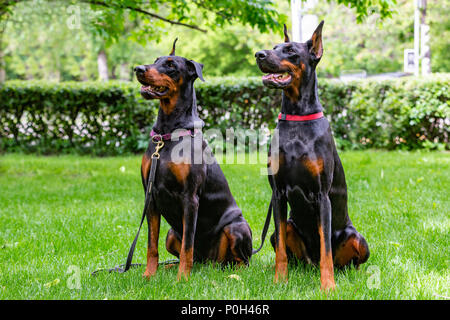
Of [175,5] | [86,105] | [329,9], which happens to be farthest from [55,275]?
[329,9]

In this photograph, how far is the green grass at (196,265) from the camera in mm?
3287

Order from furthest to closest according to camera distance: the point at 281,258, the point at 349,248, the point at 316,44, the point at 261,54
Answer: the point at 349,248 → the point at 281,258 → the point at 316,44 → the point at 261,54

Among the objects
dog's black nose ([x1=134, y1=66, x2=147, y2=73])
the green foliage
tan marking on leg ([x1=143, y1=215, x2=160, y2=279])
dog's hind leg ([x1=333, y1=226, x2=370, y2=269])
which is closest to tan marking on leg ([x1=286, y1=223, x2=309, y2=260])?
dog's hind leg ([x1=333, y1=226, x2=370, y2=269])

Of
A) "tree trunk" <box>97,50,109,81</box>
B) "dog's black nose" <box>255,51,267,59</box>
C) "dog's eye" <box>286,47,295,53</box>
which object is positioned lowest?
"dog's black nose" <box>255,51,267,59</box>

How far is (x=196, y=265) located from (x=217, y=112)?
25.9ft

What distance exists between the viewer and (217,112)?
11.5m

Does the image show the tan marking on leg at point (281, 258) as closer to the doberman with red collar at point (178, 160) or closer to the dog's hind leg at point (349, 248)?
the dog's hind leg at point (349, 248)

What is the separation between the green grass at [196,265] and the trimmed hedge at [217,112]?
190cm

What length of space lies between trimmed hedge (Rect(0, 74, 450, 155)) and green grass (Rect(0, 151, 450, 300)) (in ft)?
6.22

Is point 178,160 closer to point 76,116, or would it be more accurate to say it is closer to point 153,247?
point 153,247

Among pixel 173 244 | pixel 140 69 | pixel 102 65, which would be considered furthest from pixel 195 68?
pixel 102 65

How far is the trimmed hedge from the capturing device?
11.3 meters

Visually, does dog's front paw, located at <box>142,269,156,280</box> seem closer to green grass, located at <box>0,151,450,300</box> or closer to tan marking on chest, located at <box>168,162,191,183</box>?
green grass, located at <box>0,151,450,300</box>

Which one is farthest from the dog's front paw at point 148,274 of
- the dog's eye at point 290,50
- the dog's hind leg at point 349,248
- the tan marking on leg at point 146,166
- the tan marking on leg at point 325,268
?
the dog's eye at point 290,50
